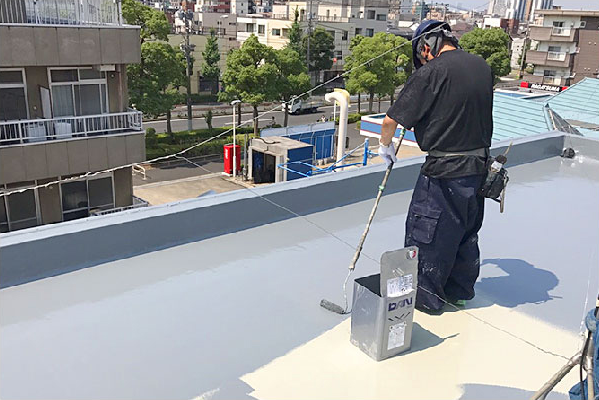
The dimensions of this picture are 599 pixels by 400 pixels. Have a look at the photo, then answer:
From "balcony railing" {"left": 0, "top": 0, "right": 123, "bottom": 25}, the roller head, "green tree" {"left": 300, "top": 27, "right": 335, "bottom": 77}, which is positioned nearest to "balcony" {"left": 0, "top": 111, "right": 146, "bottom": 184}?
"balcony railing" {"left": 0, "top": 0, "right": 123, "bottom": 25}

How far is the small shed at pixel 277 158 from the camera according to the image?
19.0m

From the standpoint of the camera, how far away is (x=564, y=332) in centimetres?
303

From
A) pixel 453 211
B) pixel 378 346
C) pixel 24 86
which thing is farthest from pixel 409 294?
pixel 24 86

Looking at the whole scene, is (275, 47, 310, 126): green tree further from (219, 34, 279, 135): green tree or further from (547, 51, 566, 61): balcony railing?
(547, 51, 566, 61): balcony railing

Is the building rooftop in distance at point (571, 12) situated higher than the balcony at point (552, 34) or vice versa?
the building rooftop in distance at point (571, 12)

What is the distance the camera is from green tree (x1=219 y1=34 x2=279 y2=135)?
24891mm

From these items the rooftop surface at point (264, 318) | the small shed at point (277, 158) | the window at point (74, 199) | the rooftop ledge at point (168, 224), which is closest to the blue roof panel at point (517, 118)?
the rooftop ledge at point (168, 224)

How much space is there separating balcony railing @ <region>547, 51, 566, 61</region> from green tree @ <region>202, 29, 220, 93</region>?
26.3 m

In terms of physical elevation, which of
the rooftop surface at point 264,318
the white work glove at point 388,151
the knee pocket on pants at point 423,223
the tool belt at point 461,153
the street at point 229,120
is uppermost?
the tool belt at point 461,153

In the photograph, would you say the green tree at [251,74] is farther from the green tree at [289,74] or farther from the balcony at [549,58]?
the balcony at [549,58]

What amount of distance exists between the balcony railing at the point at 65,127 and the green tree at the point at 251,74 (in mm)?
12247

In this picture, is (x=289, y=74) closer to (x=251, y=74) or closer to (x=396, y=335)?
(x=251, y=74)

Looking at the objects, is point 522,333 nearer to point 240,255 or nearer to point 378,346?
point 378,346

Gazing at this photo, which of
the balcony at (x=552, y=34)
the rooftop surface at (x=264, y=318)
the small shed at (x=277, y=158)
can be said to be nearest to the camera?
the rooftop surface at (x=264, y=318)
